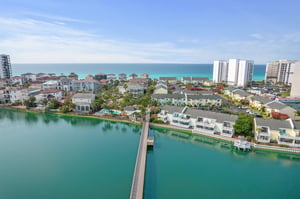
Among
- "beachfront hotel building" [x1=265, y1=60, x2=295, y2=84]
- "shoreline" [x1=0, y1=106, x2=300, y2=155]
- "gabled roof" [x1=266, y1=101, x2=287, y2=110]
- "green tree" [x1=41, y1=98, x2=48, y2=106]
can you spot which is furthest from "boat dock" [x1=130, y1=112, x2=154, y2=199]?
"beachfront hotel building" [x1=265, y1=60, x2=295, y2=84]

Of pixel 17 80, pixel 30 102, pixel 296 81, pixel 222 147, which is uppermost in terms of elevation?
pixel 296 81

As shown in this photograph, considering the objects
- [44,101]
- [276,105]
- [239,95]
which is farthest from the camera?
[239,95]

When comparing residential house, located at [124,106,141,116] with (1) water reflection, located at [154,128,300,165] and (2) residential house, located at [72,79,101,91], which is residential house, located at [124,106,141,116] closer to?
(1) water reflection, located at [154,128,300,165]

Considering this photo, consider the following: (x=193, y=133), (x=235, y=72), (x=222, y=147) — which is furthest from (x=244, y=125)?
(x=235, y=72)

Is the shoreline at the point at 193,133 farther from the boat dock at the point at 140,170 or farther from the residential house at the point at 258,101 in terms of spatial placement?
the residential house at the point at 258,101

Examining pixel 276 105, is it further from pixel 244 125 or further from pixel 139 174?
pixel 139 174

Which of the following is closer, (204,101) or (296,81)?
(204,101)

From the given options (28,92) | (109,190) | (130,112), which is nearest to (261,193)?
(109,190)

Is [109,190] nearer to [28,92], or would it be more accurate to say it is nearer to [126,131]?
[126,131]
